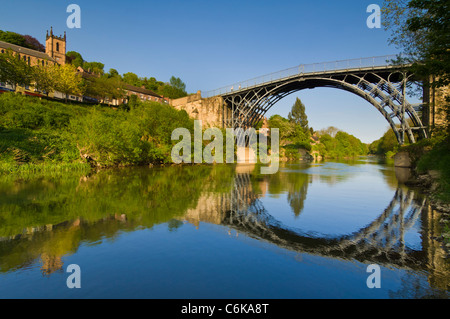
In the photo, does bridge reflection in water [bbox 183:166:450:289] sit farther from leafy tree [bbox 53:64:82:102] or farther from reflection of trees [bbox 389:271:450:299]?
leafy tree [bbox 53:64:82:102]

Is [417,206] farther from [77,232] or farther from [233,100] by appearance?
[233,100]

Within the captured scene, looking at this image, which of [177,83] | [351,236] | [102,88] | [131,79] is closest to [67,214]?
[351,236]

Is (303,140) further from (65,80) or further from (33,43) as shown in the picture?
(33,43)

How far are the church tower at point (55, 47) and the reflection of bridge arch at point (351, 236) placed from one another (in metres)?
90.5

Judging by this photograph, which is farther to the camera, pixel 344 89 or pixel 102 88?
pixel 102 88

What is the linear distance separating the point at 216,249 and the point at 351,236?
3891mm

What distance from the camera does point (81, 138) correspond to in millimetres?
24812

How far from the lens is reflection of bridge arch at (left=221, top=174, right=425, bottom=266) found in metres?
5.86

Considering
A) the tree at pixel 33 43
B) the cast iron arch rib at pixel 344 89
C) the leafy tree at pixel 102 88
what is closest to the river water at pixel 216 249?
the cast iron arch rib at pixel 344 89

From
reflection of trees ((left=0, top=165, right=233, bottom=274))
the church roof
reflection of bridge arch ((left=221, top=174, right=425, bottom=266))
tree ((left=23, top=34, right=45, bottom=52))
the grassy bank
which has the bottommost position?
reflection of bridge arch ((left=221, top=174, right=425, bottom=266))

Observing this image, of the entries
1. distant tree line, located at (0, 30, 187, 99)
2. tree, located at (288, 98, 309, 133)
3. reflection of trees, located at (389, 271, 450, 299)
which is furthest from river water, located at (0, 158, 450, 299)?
tree, located at (288, 98, 309, 133)

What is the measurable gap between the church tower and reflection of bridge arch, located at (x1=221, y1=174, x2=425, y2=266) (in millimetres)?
90549

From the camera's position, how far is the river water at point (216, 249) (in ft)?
14.2

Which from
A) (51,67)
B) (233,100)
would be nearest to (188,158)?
(233,100)
